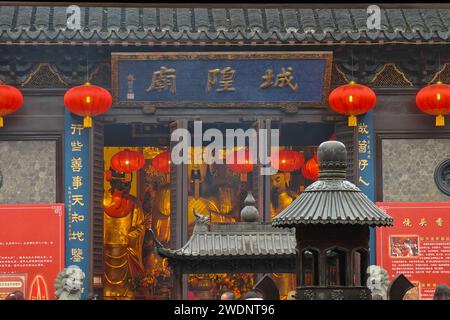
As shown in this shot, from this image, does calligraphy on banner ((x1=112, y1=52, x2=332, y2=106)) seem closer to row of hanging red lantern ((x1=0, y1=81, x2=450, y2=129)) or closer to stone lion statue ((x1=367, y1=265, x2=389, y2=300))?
row of hanging red lantern ((x1=0, y1=81, x2=450, y2=129))

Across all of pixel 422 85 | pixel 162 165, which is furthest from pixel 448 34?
Answer: pixel 162 165

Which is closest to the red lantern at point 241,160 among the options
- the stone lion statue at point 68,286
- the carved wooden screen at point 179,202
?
the carved wooden screen at point 179,202

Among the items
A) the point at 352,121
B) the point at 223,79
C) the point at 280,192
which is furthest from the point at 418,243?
the point at 280,192

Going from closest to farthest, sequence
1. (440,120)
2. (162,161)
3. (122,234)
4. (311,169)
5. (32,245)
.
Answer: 1. (32,245)
2. (440,120)
3. (162,161)
4. (311,169)
5. (122,234)

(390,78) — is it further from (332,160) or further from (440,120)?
(332,160)

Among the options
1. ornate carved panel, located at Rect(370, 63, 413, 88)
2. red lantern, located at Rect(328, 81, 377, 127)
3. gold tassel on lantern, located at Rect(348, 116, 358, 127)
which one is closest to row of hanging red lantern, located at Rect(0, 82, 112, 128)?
red lantern, located at Rect(328, 81, 377, 127)

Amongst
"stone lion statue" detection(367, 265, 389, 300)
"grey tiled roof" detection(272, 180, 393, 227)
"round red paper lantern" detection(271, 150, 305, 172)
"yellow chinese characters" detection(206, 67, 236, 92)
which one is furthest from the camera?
"round red paper lantern" detection(271, 150, 305, 172)

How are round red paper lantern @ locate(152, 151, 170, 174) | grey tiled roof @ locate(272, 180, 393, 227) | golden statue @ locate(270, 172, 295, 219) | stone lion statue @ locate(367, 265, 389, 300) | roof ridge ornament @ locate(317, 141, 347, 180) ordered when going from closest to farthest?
grey tiled roof @ locate(272, 180, 393, 227)
roof ridge ornament @ locate(317, 141, 347, 180)
stone lion statue @ locate(367, 265, 389, 300)
round red paper lantern @ locate(152, 151, 170, 174)
golden statue @ locate(270, 172, 295, 219)

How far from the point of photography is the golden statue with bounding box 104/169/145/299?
80.6ft

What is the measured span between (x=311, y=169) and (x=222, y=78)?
3.69m

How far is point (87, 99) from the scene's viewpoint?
19.5 meters

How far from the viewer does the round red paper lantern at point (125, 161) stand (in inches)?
896

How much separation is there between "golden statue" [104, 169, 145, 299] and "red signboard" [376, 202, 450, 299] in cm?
661

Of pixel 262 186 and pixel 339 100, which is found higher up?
pixel 339 100
